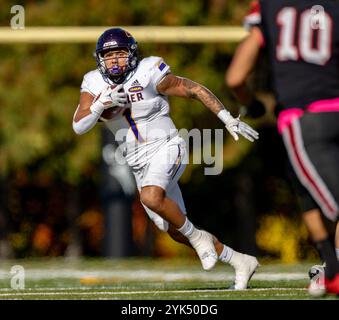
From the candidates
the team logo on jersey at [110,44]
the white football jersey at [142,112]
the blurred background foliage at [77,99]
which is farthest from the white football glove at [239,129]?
the blurred background foliage at [77,99]

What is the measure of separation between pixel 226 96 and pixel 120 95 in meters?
9.06

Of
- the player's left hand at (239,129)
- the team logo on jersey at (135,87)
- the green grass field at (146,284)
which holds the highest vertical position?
the team logo on jersey at (135,87)

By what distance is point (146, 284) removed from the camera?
828 cm

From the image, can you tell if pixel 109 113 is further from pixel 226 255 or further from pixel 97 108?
pixel 226 255

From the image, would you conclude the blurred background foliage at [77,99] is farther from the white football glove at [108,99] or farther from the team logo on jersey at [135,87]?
the white football glove at [108,99]

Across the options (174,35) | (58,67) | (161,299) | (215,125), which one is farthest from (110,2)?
(161,299)

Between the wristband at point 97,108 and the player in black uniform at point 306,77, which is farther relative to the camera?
the wristband at point 97,108

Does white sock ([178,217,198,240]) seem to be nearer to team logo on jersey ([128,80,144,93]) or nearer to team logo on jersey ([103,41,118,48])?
team logo on jersey ([128,80,144,93])

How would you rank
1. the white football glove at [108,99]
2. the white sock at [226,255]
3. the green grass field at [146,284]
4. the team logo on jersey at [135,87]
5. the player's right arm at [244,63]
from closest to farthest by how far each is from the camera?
1. the player's right arm at [244,63]
2. the green grass field at [146,284]
3. the white football glove at [108,99]
4. the white sock at [226,255]
5. the team logo on jersey at [135,87]

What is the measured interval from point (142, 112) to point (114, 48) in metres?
0.45

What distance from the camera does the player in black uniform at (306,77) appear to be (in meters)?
5.91

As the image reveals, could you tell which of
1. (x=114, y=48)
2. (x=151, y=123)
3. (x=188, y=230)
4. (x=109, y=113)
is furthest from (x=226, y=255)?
(x=114, y=48)

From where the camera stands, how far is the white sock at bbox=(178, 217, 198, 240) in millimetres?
7543

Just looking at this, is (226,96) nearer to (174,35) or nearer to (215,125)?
(215,125)
